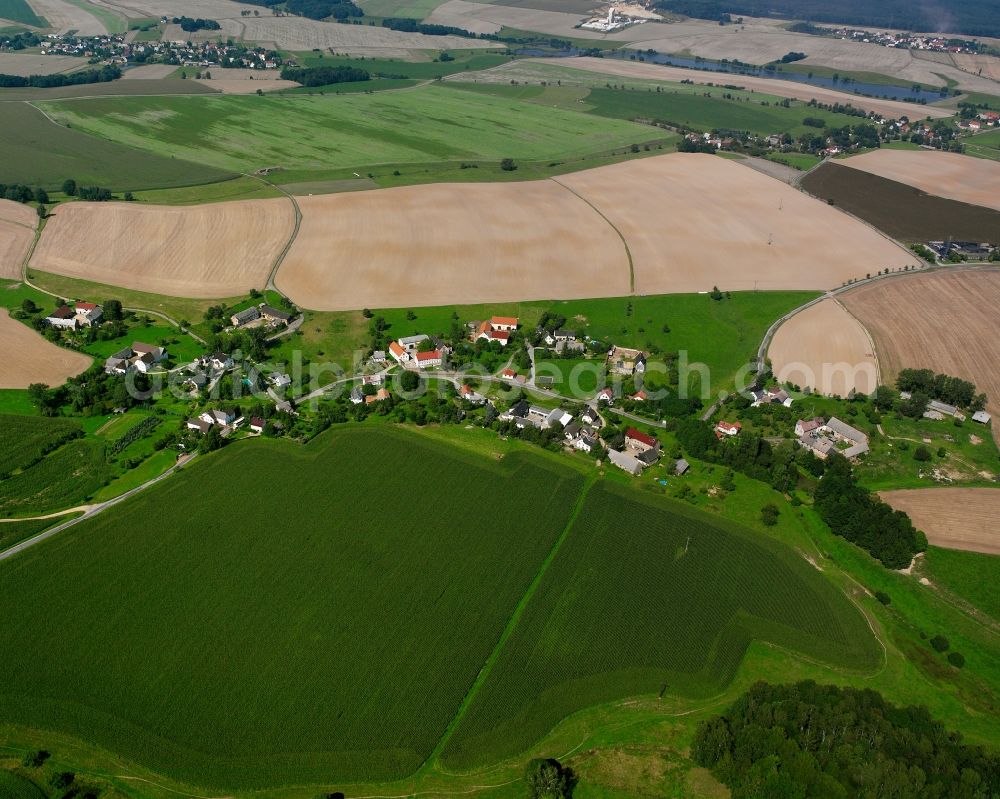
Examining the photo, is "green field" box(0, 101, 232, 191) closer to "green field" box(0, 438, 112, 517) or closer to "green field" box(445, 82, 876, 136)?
"green field" box(0, 438, 112, 517)

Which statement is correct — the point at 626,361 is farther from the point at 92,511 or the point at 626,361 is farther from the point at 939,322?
the point at 92,511

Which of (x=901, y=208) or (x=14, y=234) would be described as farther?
(x=901, y=208)

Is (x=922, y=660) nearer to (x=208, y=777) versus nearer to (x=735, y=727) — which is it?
(x=735, y=727)

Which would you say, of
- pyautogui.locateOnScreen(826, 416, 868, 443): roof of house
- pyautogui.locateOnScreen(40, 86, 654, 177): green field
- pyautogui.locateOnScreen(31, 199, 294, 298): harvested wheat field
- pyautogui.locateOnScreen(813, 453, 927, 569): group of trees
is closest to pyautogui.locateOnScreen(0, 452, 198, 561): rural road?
pyautogui.locateOnScreen(31, 199, 294, 298): harvested wheat field

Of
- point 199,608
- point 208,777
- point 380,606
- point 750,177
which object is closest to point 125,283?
point 199,608

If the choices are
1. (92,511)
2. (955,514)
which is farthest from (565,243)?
(92,511)
